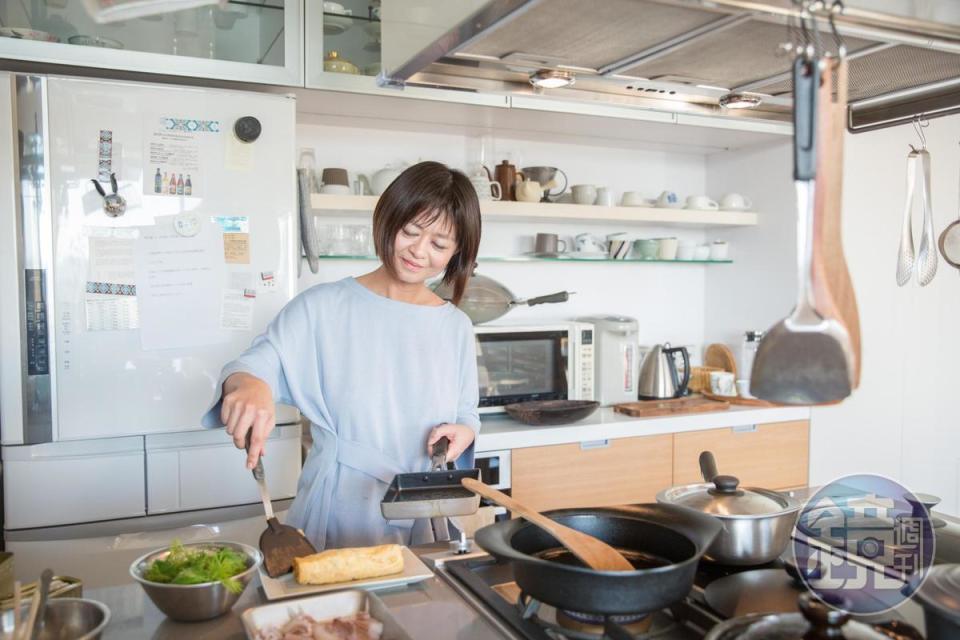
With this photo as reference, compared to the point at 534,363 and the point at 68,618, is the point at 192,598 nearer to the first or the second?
the point at 68,618

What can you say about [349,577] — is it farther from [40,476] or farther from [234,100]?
[234,100]

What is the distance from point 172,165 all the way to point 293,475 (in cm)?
98

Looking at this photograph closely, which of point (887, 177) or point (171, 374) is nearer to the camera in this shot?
point (171, 374)

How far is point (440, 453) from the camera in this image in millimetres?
1594

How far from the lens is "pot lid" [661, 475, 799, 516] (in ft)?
3.87

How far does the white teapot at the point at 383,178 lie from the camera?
284cm

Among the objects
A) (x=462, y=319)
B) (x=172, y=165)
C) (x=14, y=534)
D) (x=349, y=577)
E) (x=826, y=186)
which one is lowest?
(x=14, y=534)

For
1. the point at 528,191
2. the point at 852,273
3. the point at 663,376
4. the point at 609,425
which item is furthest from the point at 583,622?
the point at 852,273

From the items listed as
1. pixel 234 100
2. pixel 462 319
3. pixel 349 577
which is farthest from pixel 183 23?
pixel 349 577

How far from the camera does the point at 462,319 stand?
1.83m

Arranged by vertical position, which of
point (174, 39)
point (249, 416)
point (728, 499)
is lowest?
point (728, 499)

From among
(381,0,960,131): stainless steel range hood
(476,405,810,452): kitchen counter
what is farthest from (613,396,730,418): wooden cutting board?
(381,0,960,131): stainless steel range hood

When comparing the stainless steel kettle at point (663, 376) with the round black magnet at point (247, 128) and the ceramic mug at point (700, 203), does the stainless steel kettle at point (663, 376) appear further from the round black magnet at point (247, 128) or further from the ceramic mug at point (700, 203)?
the round black magnet at point (247, 128)

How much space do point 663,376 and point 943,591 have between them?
2.34 meters
